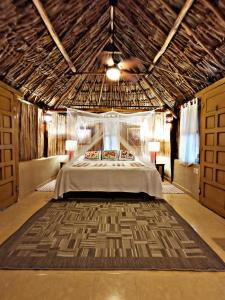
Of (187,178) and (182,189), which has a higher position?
(187,178)

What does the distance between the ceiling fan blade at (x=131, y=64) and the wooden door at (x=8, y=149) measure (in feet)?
8.34

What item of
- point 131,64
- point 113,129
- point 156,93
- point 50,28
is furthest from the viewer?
point 156,93

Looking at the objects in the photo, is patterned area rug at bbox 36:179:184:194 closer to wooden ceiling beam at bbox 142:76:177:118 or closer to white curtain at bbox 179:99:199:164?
white curtain at bbox 179:99:199:164

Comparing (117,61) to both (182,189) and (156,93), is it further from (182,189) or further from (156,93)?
(182,189)

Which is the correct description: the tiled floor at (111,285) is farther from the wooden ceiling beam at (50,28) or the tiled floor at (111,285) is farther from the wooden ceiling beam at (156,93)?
the wooden ceiling beam at (156,93)

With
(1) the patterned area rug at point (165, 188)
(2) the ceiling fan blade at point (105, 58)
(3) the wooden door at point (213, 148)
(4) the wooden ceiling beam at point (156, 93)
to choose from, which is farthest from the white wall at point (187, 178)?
(2) the ceiling fan blade at point (105, 58)

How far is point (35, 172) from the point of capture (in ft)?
17.7

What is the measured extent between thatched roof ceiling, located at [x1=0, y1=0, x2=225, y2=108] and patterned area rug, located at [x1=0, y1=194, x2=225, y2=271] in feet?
8.15

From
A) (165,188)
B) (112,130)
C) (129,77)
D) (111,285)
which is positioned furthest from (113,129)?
(111,285)

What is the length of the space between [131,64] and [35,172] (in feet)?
11.3

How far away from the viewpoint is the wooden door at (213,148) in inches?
137

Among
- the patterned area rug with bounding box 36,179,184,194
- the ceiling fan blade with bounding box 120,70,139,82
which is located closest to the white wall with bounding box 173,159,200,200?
the patterned area rug with bounding box 36,179,184,194

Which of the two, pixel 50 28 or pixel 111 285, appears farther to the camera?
pixel 50 28

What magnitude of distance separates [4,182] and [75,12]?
2885mm
